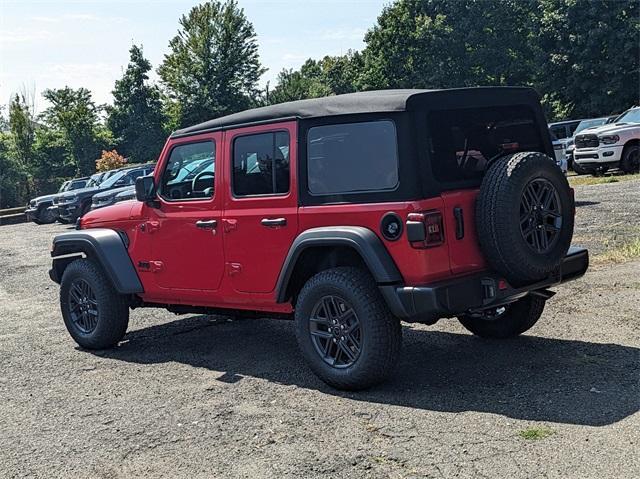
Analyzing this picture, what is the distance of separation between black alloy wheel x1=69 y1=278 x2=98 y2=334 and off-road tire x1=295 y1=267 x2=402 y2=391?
275cm

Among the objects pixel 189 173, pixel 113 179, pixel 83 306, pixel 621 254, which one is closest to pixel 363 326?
pixel 189 173

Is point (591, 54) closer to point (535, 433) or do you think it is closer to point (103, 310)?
point (103, 310)

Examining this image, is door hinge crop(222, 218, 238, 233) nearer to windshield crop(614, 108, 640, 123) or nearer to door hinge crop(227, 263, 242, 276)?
door hinge crop(227, 263, 242, 276)

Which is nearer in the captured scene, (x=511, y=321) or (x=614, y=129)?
(x=511, y=321)

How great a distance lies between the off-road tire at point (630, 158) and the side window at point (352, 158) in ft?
53.2

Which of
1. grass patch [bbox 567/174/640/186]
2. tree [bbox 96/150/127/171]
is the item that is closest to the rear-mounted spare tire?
grass patch [bbox 567/174/640/186]

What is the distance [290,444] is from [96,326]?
130 inches

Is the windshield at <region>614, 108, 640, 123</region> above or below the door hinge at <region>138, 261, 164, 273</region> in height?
above

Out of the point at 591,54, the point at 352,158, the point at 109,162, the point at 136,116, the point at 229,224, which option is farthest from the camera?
the point at 136,116

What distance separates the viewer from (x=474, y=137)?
5.37 meters

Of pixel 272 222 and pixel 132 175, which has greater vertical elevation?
pixel 272 222

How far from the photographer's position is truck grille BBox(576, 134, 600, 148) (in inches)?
784

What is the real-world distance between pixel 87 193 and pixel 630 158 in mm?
16370

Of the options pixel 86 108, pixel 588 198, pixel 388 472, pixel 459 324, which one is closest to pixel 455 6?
pixel 86 108
